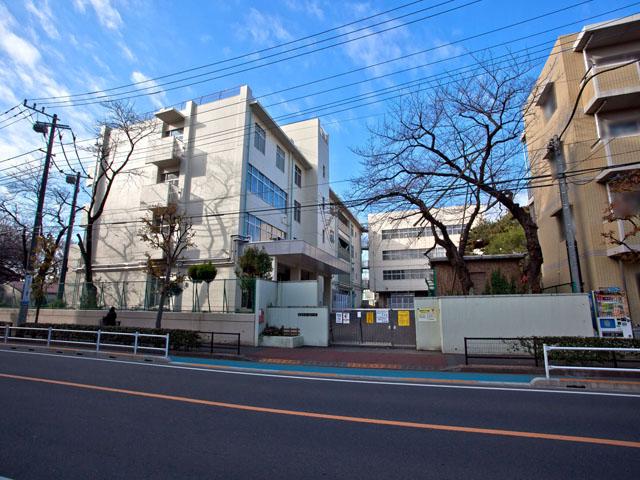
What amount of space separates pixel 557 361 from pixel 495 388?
3.32 metres

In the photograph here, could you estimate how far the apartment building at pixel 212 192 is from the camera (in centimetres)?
2341

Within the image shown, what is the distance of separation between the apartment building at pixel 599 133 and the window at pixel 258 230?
16.8 meters

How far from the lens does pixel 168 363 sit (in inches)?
461

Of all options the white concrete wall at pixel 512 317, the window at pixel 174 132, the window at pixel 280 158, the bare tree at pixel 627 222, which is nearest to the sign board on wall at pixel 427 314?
the white concrete wall at pixel 512 317

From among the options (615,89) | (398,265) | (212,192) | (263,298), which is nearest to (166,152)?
(212,192)

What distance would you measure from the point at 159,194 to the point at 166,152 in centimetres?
302

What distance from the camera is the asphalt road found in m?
3.77

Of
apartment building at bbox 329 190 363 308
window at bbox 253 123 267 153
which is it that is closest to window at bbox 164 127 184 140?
window at bbox 253 123 267 153

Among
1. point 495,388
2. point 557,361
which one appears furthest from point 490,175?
point 495,388

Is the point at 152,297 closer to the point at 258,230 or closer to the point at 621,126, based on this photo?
the point at 258,230

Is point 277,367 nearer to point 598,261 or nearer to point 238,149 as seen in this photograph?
point 598,261

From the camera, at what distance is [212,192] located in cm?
2452

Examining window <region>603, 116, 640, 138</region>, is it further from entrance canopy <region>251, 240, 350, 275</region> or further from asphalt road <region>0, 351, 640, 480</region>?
entrance canopy <region>251, 240, 350, 275</region>

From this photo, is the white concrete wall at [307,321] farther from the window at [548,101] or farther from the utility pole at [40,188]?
the window at [548,101]
